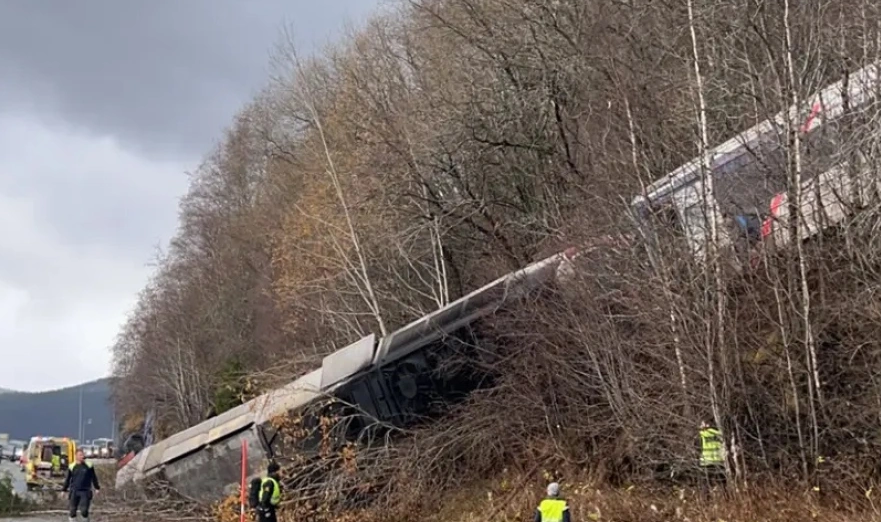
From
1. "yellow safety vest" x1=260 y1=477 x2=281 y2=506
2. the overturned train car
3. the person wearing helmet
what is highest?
the overturned train car

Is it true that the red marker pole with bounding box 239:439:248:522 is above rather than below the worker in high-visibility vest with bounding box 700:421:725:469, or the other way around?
above

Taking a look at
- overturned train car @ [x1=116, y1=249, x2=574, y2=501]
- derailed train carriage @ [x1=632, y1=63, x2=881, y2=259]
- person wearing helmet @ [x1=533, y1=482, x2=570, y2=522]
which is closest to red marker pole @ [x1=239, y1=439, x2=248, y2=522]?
overturned train car @ [x1=116, y1=249, x2=574, y2=501]

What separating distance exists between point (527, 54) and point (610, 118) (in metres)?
6.89

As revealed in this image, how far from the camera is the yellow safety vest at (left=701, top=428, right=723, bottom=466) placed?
13.6 meters

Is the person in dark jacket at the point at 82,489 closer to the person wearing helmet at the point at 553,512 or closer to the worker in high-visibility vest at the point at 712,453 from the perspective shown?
the person wearing helmet at the point at 553,512

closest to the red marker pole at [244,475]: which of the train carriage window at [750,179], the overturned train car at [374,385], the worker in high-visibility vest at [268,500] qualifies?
the overturned train car at [374,385]

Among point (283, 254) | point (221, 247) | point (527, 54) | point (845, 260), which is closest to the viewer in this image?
point (845, 260)

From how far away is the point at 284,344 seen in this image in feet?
109

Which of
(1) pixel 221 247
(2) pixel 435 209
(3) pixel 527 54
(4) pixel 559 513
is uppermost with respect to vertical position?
(1) pixel 221 247

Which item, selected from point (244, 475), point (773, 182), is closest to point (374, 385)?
point (244, 475)

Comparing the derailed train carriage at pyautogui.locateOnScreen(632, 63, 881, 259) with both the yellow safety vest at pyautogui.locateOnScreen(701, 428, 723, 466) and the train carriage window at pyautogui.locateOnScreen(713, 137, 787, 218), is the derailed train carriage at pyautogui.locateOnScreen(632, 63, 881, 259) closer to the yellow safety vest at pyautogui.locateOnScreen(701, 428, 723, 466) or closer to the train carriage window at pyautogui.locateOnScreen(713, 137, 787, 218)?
the train carriage window at pyautogui.locateOnScreen(713, 137, 787, 218)

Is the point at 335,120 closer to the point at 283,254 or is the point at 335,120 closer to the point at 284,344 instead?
Answer: the point at 283,254

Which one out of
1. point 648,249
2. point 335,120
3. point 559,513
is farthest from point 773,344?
point 335,120

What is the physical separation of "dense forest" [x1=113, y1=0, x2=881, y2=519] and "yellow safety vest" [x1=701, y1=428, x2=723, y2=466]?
5.8 inches
